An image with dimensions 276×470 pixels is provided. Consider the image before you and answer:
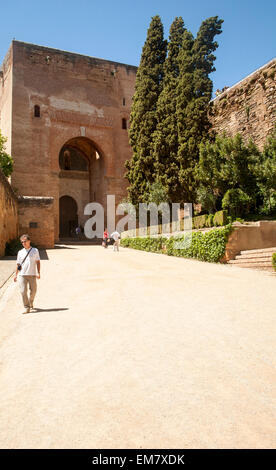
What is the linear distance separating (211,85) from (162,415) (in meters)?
17.7

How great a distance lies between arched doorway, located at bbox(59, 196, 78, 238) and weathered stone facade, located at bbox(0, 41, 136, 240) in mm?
2500

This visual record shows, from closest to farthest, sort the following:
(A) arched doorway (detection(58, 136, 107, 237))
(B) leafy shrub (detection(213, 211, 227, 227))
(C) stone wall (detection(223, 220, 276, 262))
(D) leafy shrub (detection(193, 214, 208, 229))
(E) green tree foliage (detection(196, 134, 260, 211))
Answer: (C) stone wall (detection(223, 220, 276, 262)) → (B) leafy shrub (detection(213, 211, 227, 227)) → (E) green tree foliage (detection(196, 134, 260, 211)) → (D) leafy shrub (detection(193, 214, 208, 229)) → (A) arched doorway (detection(58, 136, 107, 237))

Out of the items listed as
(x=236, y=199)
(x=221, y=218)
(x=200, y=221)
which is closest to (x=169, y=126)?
(x=200, y=221)

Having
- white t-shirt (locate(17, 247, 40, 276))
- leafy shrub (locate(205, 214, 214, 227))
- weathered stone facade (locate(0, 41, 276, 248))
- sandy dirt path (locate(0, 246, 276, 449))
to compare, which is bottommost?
sandy dirt path (locate(0, 246, 276, 449))

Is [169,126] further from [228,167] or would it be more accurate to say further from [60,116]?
[60,116]

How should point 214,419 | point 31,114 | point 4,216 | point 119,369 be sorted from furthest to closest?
point 31,114 < point 4,216 < point 119,369 < point 214,419

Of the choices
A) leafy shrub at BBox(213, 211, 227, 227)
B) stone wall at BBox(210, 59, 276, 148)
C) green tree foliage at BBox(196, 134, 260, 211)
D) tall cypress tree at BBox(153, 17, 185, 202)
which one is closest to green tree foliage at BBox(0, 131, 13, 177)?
tall cypress tree at BBox(153, 17, 185, 202)

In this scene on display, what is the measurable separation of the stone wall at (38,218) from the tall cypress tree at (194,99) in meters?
8.11

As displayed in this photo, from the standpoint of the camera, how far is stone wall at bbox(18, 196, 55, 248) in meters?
20.4

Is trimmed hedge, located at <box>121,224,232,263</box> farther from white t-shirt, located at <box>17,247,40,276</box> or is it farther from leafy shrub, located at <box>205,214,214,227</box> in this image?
white t-shirt, located at <box>17,247,40,276</box>

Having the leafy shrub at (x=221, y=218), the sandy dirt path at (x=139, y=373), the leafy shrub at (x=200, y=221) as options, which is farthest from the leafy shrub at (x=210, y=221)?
the sandy dirt path at (x=139, y=373)

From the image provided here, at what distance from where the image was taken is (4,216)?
14.1 m

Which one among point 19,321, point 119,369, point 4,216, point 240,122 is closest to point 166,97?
point 240,122

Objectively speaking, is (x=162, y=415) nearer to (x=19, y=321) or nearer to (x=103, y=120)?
(x=19, y=321)
